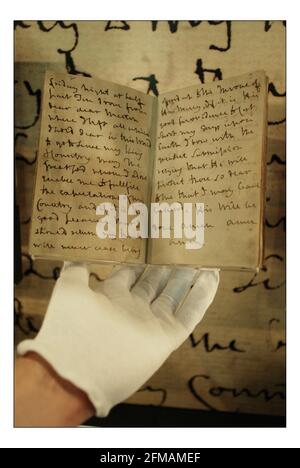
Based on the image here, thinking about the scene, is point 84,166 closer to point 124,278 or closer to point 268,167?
point 124,278

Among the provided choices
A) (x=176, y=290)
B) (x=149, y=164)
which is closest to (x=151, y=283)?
(x=176, y=290)

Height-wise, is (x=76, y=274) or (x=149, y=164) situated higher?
(x=149, y=164)

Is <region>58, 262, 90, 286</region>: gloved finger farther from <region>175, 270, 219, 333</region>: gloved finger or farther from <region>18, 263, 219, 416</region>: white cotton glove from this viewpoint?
<region>175, 270, 219, 333</region>: gloved finger

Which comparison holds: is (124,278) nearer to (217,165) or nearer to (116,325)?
(116,325)

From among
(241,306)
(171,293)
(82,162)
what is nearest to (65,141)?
(82,162)

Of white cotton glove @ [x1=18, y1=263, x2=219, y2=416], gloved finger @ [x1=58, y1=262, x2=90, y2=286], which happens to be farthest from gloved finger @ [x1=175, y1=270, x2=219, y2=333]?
gloved finger @ [x1=58, y1=262, x2=90, y2=286]

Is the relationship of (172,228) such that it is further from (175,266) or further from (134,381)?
(134,381)

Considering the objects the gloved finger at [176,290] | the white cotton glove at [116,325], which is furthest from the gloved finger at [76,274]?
the gloved finger at [176,290]

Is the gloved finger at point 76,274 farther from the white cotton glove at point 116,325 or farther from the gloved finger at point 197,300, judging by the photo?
the gloved finger at point 197,300
